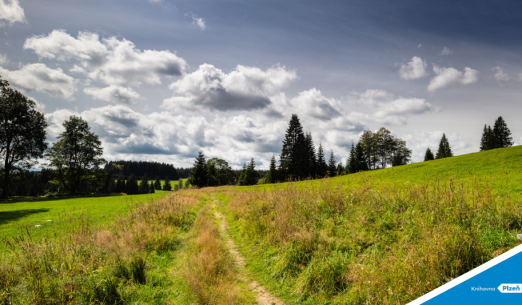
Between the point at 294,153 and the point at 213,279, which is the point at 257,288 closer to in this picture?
the point at 213,279

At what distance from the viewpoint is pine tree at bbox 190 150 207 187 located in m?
57.5

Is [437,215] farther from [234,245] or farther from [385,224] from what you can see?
[234,245]

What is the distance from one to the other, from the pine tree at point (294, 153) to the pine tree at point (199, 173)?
70.3 feet

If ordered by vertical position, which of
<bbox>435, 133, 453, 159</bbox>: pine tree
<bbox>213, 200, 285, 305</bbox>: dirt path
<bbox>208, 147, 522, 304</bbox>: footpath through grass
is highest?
<bbox>435, 133, 453, 159</bbox>: pine tree

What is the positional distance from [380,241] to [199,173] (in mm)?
56168

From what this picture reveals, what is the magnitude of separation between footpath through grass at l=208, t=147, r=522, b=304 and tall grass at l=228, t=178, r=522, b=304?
0.7 inches

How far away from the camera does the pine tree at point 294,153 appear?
52562 mm

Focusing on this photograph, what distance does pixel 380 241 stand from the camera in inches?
225

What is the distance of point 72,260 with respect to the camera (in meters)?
5.46

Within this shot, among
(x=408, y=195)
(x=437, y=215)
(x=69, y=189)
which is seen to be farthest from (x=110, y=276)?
(x=69, y=189)

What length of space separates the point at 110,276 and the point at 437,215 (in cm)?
873

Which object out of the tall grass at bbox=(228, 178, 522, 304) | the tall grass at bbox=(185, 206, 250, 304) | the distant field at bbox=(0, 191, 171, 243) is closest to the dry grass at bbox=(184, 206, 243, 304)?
the tall grass at bbox=(185, 206, 250, 304)

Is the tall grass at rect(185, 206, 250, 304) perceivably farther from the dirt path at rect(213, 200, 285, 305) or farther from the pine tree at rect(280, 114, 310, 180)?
the pine tree at rect(280, 114, 310, 180)

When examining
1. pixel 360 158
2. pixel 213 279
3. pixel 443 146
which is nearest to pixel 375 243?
pixel 213 279
